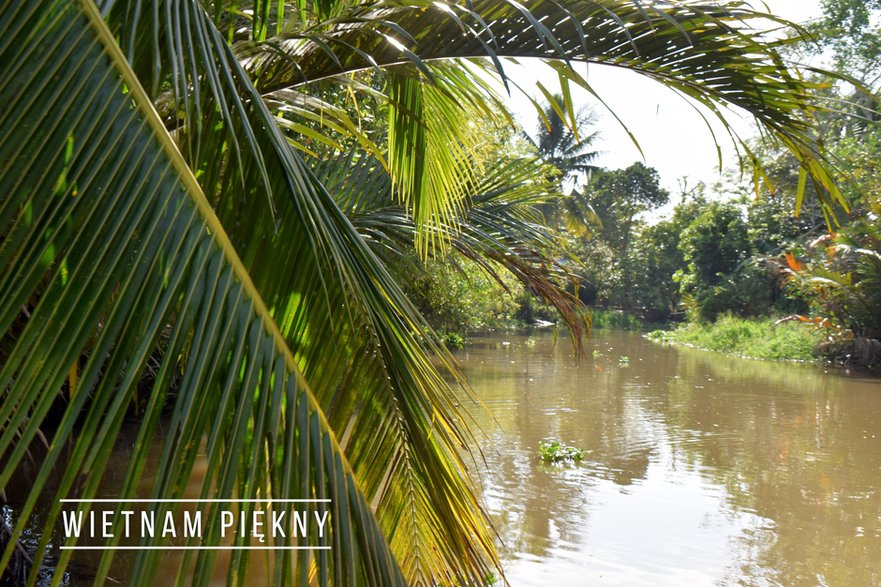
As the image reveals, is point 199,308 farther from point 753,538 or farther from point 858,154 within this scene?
point 858,154

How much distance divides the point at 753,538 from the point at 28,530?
5556 millimetres

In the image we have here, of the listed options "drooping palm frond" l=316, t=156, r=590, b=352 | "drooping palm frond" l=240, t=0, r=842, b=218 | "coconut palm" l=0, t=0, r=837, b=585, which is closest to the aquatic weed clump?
"drooping palm frond" l=316, t=156, r=590, b=352

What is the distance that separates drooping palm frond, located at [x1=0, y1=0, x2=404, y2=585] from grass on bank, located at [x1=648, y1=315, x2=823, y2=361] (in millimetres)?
20091

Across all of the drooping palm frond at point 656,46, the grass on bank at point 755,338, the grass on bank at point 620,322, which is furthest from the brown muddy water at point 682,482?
the grass on bank at point 620,322

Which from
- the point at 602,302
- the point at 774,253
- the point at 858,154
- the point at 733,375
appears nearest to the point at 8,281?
the point at 733,375

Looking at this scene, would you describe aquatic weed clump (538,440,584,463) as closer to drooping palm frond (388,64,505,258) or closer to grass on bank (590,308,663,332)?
drooping palm frond (388,64,505,258)

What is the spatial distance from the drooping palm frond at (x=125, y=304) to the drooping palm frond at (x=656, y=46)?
0.76 metres

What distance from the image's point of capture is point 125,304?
0.96m

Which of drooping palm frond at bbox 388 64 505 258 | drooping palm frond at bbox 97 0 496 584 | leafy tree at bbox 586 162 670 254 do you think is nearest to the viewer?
drooping palm frond at bbox 97 0 496 584

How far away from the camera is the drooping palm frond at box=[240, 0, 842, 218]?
176 cm

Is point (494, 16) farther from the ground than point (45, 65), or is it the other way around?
point (494, 16)

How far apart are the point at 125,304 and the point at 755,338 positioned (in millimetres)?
23366

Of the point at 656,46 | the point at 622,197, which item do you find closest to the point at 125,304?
the point at 656,46

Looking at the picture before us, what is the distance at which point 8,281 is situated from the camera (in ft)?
3.06
